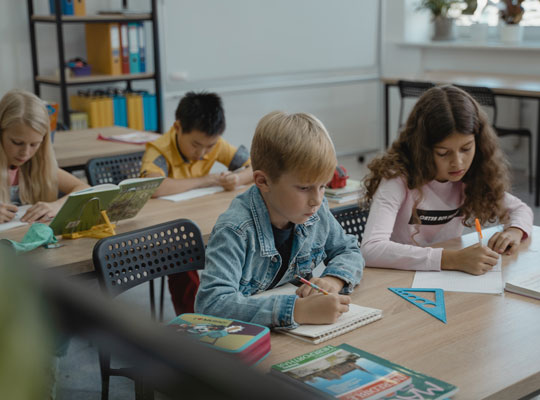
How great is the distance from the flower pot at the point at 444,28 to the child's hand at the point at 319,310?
17.1 feet

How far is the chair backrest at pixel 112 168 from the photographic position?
2.60m

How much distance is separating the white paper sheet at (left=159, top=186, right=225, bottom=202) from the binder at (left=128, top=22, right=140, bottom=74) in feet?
7.49

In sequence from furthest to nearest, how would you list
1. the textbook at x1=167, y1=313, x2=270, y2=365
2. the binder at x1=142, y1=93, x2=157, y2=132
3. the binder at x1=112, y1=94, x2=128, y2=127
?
the binder at x1=142, y1=93, x2=157, y2=132
the binder at x1=112, y1=94, x2=128, y2=127
the textbook at x1=167, y1=313, x2=270, y2=365

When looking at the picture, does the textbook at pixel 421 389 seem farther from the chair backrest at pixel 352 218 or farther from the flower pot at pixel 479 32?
the flower pot at pixel 479 32

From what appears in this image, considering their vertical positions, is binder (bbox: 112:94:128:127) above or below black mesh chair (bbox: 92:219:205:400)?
above

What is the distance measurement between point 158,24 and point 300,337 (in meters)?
4.01

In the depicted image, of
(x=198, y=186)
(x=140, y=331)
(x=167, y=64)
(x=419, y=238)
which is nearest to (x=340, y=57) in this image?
(x=167, y=64)

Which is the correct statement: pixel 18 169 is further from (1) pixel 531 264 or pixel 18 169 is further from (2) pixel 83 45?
(2) pixel 83 45

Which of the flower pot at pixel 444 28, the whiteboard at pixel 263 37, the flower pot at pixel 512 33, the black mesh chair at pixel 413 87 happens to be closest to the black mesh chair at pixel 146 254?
the whiteboard at pixel 263 37

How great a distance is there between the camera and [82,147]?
3250 mm

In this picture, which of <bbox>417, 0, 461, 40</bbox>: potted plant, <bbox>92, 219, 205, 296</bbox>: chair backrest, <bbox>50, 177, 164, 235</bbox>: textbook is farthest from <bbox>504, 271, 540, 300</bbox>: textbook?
<bbox>417, 0, 461, 40</bbox>: potted plant

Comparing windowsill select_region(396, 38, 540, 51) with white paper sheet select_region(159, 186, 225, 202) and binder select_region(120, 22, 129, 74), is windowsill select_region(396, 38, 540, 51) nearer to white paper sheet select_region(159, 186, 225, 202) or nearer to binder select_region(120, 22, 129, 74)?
binder select_region(120, 22, 129, 74)

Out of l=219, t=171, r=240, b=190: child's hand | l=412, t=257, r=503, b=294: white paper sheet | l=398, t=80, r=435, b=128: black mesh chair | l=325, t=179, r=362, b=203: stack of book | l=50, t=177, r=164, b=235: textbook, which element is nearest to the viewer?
l=412, t=257, r=503, b=294: white paper sheet

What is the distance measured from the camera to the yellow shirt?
2711 millimetres
